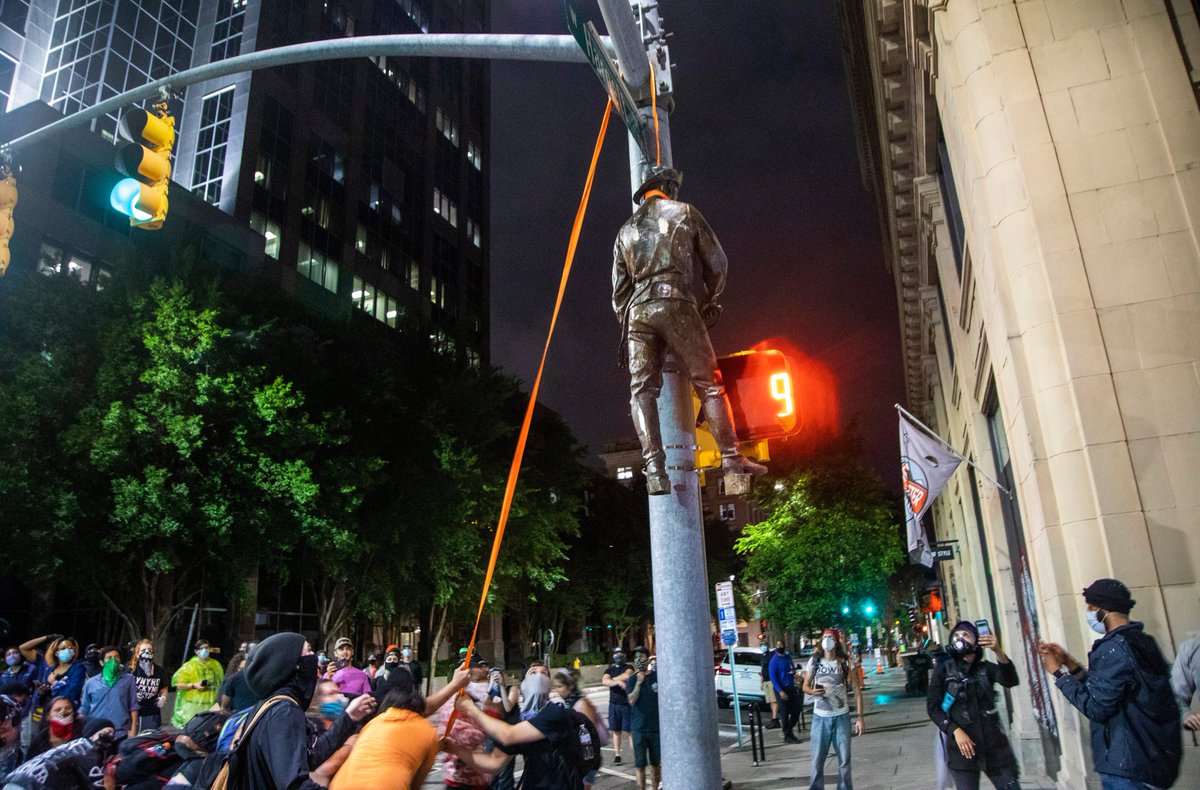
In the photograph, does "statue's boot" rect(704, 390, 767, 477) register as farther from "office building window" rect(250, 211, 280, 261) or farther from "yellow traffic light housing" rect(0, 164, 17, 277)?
"office building window" rect(250, 211, 280, 261)

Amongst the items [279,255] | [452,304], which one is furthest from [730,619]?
[452,304]

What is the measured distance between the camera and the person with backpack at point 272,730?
3.26 meters

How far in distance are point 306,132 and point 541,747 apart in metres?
48.2

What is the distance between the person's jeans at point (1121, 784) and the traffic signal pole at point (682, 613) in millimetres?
2512

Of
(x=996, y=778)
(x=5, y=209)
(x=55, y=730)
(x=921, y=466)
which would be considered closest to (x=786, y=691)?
(x=921, y=466)

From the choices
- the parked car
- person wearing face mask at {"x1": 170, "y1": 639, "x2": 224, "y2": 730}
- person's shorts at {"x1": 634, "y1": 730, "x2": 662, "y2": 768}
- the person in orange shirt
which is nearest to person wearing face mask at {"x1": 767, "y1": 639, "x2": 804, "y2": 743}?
the parked car

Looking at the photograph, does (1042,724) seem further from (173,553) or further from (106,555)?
(106,555)

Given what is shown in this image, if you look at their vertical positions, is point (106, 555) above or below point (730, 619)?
above

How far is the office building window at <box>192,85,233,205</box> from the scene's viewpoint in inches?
1699

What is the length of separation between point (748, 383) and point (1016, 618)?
10940 mm

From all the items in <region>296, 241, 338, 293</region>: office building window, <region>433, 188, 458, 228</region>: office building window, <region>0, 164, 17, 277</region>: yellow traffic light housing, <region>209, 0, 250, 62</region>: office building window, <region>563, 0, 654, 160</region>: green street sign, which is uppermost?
<region>209, 0, 250, 62</region>: office building window

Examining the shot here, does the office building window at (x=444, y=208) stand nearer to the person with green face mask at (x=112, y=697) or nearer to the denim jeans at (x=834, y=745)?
the person with green face mask at (x=112, y=697)

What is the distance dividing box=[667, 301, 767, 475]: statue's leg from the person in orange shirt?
2.24m

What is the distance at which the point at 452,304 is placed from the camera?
58531 mm
